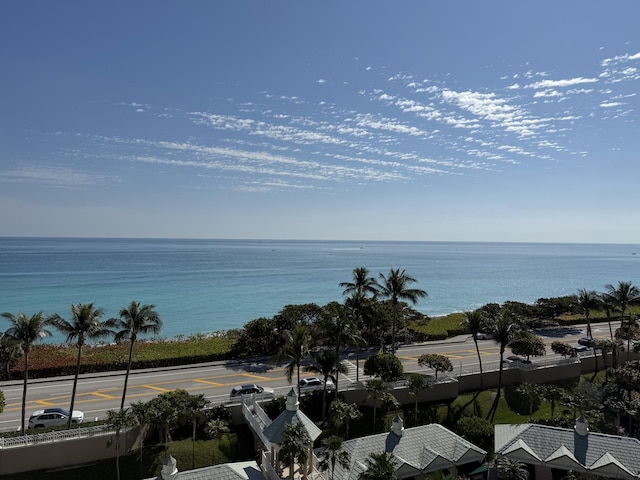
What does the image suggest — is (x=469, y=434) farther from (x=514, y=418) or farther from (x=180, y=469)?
(x=180, y=469)

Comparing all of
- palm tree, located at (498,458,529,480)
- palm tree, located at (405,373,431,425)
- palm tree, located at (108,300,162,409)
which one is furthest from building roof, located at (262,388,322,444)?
palm tree, located at (108,300,162,409)

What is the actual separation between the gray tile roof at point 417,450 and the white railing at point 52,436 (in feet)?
49.3

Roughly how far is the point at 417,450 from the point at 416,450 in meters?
0.06

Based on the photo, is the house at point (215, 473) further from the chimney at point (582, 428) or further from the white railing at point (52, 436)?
the chimney at point (582, 428)

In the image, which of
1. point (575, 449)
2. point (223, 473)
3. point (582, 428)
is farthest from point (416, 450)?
point (223, 473)

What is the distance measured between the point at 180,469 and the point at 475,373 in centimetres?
2624

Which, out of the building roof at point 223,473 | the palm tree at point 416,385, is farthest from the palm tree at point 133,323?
the palm tree at point 416,385

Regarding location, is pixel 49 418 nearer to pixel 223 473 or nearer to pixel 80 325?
pixel 80 325

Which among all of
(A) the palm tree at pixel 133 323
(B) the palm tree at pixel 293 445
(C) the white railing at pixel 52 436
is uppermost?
(A) the palm tree at pixel 133 323

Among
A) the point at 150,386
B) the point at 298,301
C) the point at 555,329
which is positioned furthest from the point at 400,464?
the point at 298,301

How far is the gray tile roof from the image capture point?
2291 cm

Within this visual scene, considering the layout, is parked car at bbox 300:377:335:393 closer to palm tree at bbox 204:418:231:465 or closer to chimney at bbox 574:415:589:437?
palm tree at bbox 204:418:231:465

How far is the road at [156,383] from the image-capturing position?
106 ft

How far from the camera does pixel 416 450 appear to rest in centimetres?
2394
